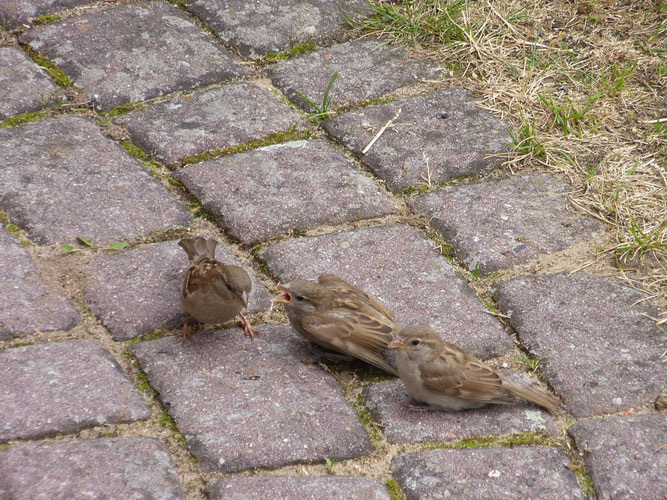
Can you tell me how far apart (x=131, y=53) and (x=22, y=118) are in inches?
37.4

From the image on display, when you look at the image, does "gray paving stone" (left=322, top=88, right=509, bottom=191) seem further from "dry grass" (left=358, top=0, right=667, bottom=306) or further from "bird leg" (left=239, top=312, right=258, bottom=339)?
"bird leg" (left=239, top=312, right=258, bottom=339)

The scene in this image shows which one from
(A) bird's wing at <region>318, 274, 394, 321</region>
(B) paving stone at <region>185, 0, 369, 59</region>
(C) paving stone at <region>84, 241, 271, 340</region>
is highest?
(B) paving stone at <region>185, 0, 369, 59</region>

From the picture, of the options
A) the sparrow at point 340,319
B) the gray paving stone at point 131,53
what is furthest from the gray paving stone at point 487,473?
the gray paving stone at point 131,53

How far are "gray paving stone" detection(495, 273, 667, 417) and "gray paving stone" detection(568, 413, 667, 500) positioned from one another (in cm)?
11

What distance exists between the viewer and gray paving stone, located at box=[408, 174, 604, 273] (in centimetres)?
443

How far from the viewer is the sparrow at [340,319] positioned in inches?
151

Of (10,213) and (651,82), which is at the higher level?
(651,82)

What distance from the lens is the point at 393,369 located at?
388 centimetres

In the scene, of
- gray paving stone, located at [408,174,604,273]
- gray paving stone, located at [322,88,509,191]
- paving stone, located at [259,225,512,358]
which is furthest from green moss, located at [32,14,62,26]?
gray paving stone, located at [408,174,604,273]

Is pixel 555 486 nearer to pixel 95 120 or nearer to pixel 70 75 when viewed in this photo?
pixel 95 120

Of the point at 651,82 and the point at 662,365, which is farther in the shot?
the point at 651,82

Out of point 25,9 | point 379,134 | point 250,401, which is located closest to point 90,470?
point 250,401

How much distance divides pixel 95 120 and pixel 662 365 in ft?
11.6

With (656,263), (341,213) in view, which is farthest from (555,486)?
(341,213)
